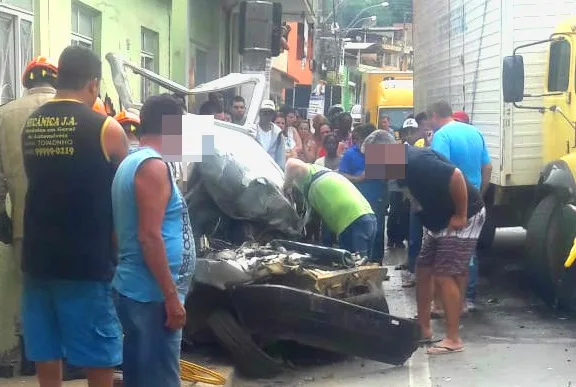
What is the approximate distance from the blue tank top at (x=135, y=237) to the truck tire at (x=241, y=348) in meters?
2.33

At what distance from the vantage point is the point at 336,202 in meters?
8.25

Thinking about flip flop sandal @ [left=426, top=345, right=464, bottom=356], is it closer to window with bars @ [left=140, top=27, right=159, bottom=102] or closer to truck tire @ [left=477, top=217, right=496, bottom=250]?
truck tire @ [left=477, top=217, right=496, bottom=250]

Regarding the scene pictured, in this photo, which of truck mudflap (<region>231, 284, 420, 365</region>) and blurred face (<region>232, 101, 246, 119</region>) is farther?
blurred face (<region>232, 101, 246, 119</region>)

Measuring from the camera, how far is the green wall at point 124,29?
8.31 m

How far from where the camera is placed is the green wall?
8312mm

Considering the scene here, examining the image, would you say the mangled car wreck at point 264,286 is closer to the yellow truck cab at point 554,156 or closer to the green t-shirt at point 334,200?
the green t-shirt at point 334,200

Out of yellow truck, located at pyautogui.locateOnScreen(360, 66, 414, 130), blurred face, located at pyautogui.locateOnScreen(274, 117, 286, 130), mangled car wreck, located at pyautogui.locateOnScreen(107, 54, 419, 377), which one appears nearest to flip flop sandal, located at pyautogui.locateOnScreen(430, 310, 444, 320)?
mangled car wreck, located at pyautogui.locateOnScreen(107, 54, 419, 377)

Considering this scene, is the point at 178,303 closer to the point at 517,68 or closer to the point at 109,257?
the point at 109,257

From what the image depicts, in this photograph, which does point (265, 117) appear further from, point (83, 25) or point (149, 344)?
point (149, 344)

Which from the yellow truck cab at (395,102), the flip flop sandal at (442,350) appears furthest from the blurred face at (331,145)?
the yellow truck cab at (395,102)

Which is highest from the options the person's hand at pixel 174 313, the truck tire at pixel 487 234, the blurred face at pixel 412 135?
the blurred face at pixel 412 135

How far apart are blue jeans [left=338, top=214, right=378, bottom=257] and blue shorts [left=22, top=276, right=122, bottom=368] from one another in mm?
4131

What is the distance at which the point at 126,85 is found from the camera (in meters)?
8.37

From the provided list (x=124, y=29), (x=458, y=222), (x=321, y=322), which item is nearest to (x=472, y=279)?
(x=458, y=222)
